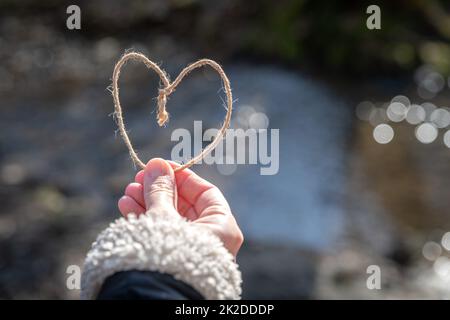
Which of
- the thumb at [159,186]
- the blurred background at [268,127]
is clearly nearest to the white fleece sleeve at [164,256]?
the thumb at [159,186]

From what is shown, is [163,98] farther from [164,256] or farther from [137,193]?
[164,256]

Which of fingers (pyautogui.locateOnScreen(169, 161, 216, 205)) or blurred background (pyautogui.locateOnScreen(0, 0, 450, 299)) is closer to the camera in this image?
fingers (pyautogui.locateOnScreen(169, 161, 216, 205))

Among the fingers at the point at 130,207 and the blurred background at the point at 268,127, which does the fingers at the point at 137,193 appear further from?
the blurred background at the point at 268,127

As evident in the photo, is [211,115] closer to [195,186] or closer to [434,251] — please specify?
[434,251]

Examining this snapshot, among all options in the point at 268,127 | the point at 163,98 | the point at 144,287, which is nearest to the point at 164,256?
the point at 144,287

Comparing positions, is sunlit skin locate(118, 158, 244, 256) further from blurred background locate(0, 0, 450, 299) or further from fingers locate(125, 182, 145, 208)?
blurred background locate(0, 0, 450, 299)

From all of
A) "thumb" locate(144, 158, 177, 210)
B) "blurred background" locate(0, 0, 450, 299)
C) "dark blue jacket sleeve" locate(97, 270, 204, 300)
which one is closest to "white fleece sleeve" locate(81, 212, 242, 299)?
"dark blue jacket sleeve" locate(97, 270, 204, 300)

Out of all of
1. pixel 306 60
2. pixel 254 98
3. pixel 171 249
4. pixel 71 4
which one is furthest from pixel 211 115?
pixel 171 249
